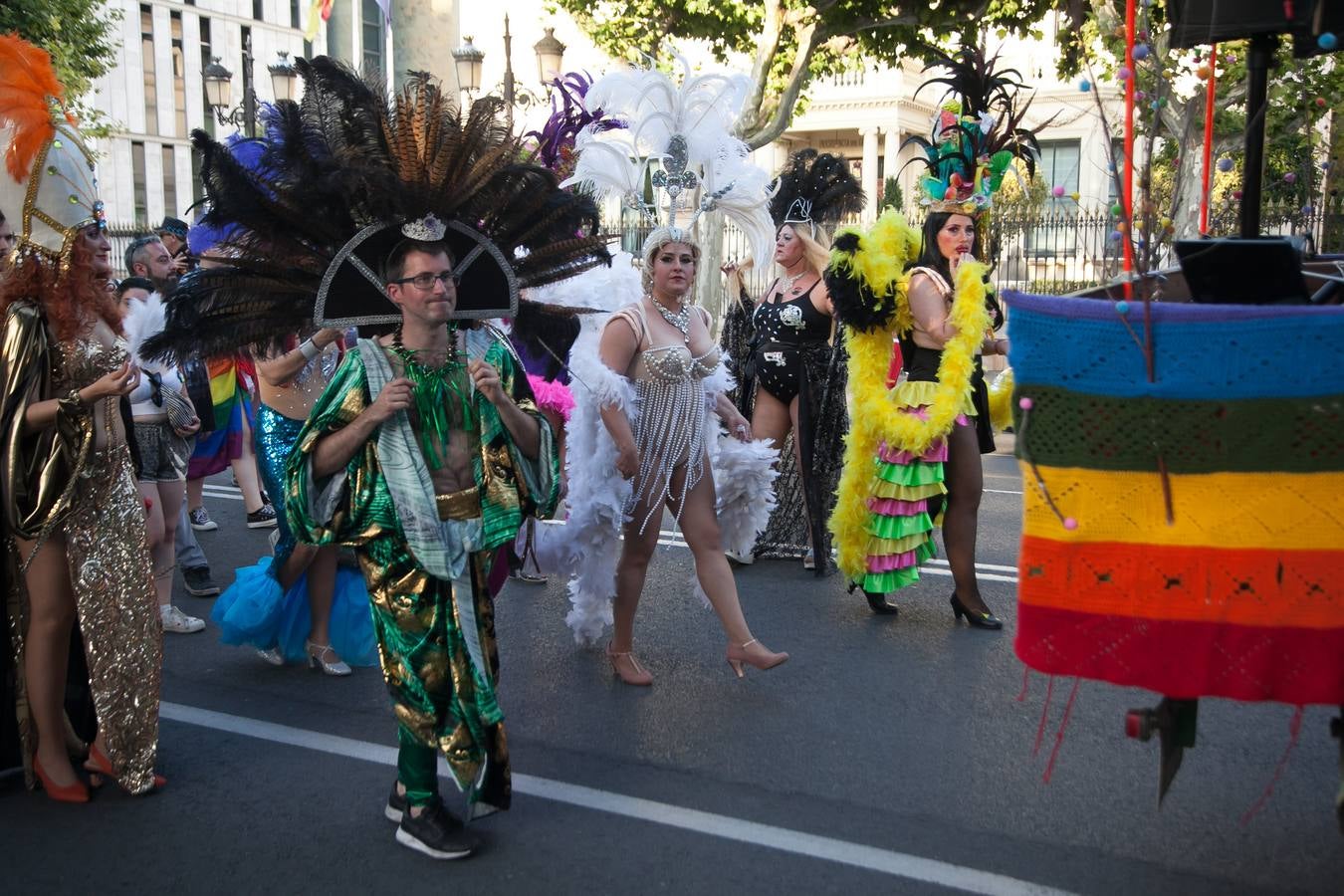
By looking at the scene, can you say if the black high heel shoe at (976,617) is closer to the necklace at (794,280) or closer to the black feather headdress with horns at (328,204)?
the necklace at (794,280)

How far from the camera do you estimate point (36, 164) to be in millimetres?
3963

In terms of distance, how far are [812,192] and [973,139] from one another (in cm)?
130

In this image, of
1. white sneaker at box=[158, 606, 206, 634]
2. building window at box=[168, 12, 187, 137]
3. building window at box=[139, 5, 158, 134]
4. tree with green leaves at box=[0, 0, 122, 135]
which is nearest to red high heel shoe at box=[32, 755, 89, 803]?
white sneaker at box=[158, 606, 206, 634]

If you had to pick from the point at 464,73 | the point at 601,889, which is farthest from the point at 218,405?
the point at 464,73

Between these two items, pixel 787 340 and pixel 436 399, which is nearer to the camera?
pixel 436 399

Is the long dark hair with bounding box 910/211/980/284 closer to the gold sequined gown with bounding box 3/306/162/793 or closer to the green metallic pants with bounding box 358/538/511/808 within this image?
the green metallic pants with bounding box 358/538/511/808

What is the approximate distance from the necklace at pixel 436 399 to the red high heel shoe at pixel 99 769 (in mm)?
1533

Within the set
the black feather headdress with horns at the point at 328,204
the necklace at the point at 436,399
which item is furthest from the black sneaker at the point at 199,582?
the necklace at the point at 436,399

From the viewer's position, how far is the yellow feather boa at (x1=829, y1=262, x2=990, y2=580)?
587 cm

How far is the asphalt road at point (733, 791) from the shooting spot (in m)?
3.51

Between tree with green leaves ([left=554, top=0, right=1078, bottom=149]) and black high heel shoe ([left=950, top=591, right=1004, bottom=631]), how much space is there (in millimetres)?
10836

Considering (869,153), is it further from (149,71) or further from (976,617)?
(976,617)

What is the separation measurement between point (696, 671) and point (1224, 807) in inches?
88.4

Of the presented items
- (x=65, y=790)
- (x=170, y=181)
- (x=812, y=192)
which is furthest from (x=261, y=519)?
(x=170, y=181)
